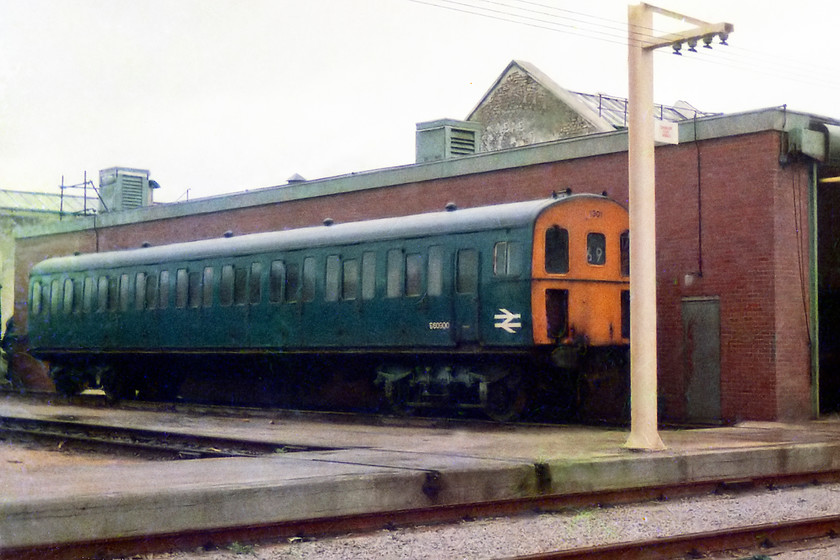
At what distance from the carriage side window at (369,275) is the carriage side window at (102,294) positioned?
857 cm

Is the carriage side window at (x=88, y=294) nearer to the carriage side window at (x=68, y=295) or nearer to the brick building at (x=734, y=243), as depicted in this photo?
the carriage side window at (x=68, y=295)

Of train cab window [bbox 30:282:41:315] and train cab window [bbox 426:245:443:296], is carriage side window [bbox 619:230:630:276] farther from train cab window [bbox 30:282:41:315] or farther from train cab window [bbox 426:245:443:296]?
train cab window [bbox 30:282:41:315]

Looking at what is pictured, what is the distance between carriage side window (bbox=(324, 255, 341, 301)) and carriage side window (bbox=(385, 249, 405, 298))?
131cm

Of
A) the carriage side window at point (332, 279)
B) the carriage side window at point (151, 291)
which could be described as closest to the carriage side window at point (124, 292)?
the carriage side window at point (151, 291)

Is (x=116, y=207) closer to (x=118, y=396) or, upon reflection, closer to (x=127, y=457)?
(x=118, y=396)

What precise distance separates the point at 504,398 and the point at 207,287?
7558 mm

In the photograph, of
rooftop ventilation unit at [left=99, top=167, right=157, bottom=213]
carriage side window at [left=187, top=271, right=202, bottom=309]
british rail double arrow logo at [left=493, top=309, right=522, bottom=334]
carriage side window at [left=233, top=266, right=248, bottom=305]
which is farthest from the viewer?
rooftop ventilation unit at [left=99, top=167, right=157, bottom=213]

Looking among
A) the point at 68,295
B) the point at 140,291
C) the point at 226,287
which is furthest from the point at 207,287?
the point at 68,295

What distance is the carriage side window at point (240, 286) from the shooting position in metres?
20.7

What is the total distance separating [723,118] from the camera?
54.1 ft

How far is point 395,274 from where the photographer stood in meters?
17.5

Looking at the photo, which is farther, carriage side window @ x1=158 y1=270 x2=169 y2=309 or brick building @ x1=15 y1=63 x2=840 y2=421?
carriage side window @ x1=158 y1=270 x2=169 y2=309

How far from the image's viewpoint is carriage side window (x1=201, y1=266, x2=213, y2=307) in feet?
70.6

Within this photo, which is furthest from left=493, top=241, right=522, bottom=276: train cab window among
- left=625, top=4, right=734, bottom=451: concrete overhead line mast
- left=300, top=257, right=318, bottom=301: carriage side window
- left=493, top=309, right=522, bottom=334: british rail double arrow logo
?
left=300, top=257, right=318, bottom=301: carriage side window
